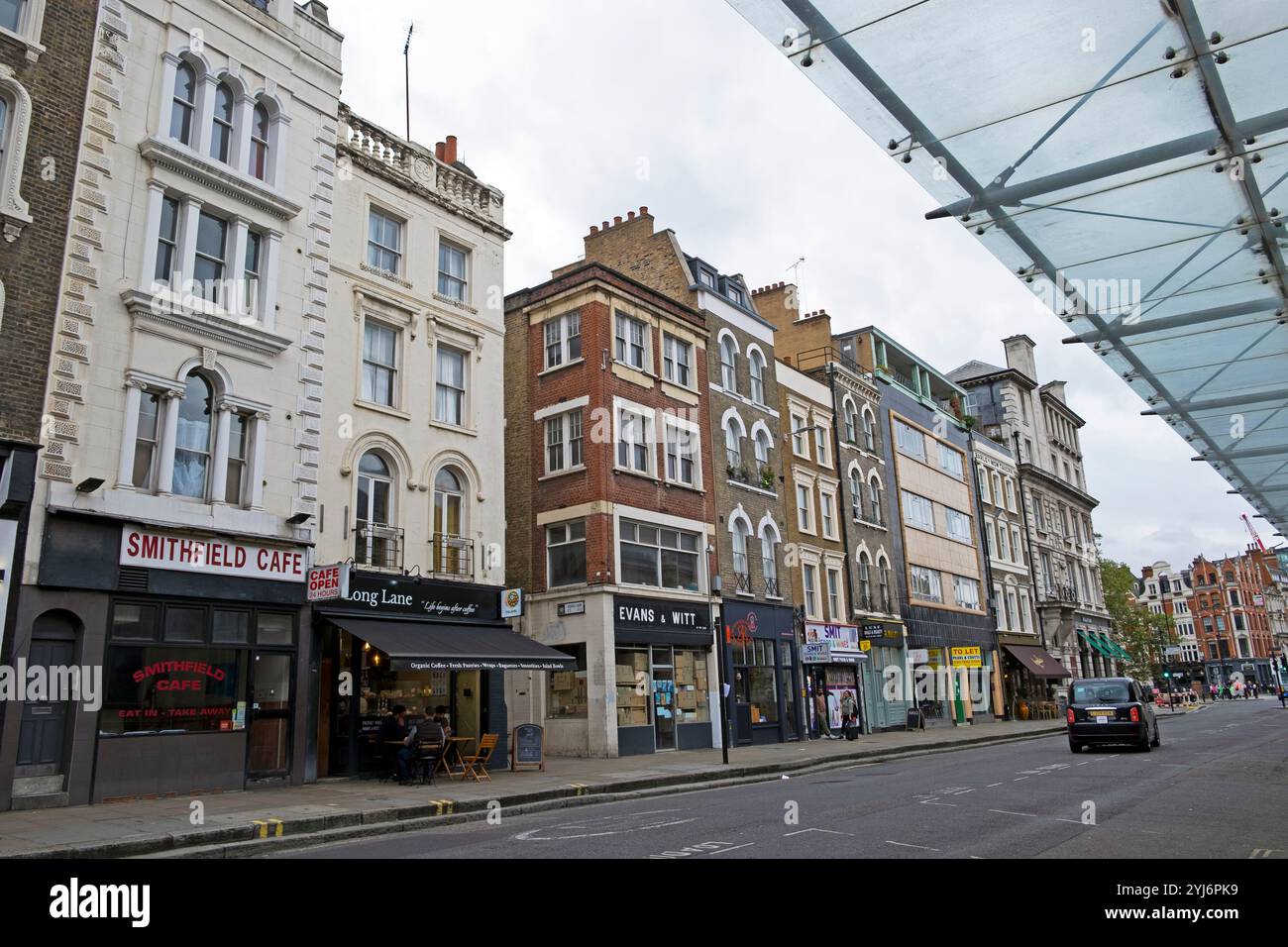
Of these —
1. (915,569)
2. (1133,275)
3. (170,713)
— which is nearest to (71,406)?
(170,713)

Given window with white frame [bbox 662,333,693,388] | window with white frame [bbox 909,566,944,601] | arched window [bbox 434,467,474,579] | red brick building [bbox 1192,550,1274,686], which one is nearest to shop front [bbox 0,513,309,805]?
arched window [bbox 434,467,474,579]

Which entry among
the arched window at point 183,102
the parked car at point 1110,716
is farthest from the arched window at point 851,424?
the arched window at point 183,102

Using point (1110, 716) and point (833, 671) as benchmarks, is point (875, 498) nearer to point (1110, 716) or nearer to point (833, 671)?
point (833, 671)

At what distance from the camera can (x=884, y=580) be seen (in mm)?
40625

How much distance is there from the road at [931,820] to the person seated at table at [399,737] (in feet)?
12.3

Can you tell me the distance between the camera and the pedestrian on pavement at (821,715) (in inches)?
1347

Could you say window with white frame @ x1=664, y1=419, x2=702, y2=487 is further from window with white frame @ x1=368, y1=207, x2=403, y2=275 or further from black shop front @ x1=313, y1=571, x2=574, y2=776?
window with white frame @ x1=368, y1=207, x2=403, y2=275

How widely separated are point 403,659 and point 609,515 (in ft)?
33.9

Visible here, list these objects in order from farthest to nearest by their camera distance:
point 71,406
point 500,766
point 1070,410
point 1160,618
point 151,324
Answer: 1. point 1160,618
2. point 1070,410
3. point 500,766
4. point 151,324
5. point 71,406

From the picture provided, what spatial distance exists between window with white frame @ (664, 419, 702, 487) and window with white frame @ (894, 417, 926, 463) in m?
16.5

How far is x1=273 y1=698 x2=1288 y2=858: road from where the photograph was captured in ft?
30.8
